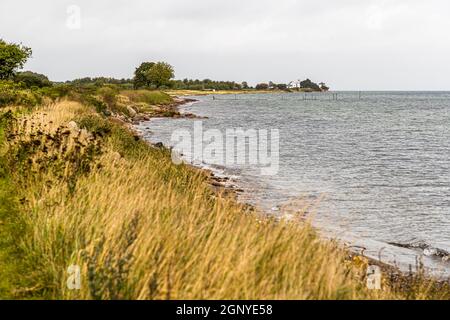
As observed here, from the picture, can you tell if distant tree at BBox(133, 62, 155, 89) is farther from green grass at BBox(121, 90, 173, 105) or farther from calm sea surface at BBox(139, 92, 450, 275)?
calm sea surface at BBox(139, 92, 450, 275)

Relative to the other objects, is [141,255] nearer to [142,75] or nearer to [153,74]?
[153,74]

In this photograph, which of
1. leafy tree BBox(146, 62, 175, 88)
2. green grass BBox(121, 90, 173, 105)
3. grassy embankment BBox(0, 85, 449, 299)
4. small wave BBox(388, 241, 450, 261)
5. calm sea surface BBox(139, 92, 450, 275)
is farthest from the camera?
leafy tree BBox(146, 62, 175, 88)

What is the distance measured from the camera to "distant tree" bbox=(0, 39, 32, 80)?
48.5m

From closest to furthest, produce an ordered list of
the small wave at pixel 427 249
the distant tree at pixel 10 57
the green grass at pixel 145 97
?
the small wave at pixel 427 249 → the distant tree at pixel 10 57 → the green grass at pixel 145 97

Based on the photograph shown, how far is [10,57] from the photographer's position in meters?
48.8

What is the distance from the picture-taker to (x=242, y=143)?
41.6 m

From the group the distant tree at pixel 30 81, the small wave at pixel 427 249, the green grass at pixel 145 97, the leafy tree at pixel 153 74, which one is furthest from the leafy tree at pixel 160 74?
the small wave at pixel 427 249

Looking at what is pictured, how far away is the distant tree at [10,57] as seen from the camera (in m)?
48.5

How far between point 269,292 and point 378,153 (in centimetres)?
3242

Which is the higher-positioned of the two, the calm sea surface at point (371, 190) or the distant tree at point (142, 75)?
the distant tree at point (142, 75)

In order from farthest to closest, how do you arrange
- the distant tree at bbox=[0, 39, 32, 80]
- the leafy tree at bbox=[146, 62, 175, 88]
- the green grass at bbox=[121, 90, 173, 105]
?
the leafy tree at bbox=[146, 62, 175, 88]
the green grass at bbox=[121, 90, 173, 105]
the distant tree at bbox=[0, 39, 32, 80]

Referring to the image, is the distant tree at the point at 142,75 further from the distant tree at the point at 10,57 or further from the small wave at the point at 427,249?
the small wave at the point at 427,249

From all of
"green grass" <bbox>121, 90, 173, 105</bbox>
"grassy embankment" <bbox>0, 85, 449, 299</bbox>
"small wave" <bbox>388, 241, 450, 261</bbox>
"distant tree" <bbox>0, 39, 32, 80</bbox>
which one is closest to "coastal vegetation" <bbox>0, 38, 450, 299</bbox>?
"grassy embankment" <bbox>0, 85, 449, 299</bbox>
